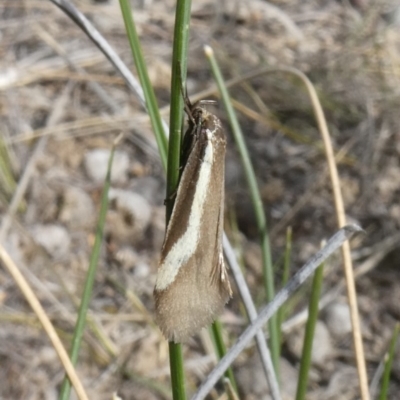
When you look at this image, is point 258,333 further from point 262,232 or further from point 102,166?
point 102,166

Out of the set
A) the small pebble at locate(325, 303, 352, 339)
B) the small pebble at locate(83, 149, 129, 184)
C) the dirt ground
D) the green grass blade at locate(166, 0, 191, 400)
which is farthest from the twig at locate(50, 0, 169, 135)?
the small pebble at locate(83, 149, 129, 184)

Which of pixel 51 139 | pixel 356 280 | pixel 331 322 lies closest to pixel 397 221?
pixel 356 280

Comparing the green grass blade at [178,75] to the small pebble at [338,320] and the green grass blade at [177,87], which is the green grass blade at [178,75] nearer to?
the green grass blade at [177,87]

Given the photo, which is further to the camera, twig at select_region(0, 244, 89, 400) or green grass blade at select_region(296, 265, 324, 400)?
green grass blade at select_region(296, 265, 324, 400)

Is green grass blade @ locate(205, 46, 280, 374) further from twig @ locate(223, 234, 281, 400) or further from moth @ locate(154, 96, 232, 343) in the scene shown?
moth @ locate(154, 96, 232, 343)

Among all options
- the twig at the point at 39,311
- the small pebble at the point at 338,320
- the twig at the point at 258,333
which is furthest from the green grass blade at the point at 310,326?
the small pebble at the point at 338,320

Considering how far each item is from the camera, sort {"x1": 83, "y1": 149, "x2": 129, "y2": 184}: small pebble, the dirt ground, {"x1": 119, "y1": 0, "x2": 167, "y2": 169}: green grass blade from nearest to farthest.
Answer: {"x1": 119, "y1": 0, "x2": 167, "y2": 169}: green grass blade, the dirt ground, {"x1": 83, "y1": 149, "x2": 129, "y2": 184}: small pebble

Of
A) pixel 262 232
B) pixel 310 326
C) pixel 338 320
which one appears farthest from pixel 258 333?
pixel 338 320
